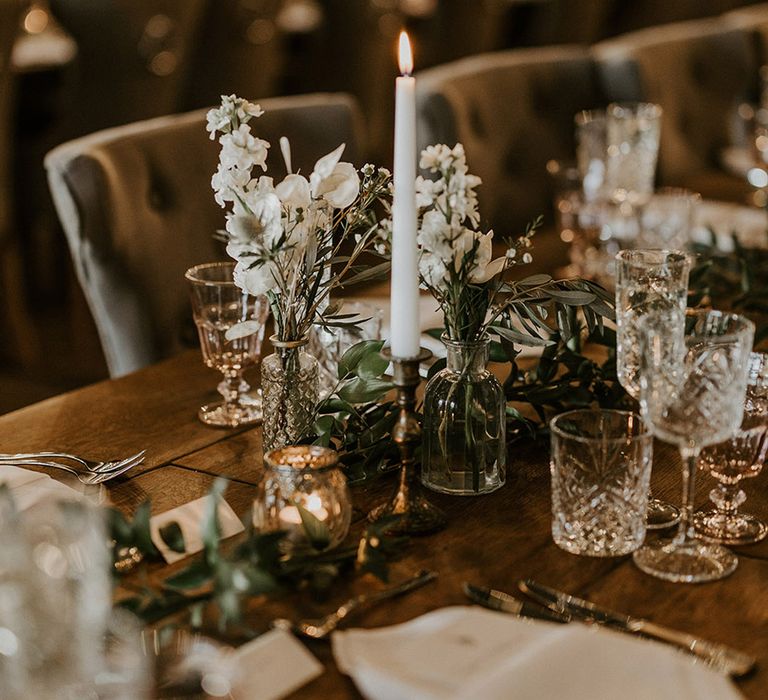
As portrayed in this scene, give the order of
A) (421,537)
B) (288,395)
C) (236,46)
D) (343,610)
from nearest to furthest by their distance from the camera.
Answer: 1. (343,610)
2. (421,537)
3. (288,395)
4. (236,46)

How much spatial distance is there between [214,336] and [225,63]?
2.76 meters

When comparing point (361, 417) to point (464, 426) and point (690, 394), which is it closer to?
point (464, 426)

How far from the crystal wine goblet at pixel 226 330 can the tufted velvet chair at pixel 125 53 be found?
2217mm

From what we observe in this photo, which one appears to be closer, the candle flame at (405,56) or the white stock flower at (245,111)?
the candle flame at (405,56)

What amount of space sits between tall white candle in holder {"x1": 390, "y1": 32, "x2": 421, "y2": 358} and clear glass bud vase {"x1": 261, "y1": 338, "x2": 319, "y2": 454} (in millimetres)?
193

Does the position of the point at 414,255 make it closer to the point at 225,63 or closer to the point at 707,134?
the point at 707,134

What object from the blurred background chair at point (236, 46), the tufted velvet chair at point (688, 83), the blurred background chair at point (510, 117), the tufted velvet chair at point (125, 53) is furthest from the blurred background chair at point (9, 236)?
the tufted velvet chair at point (688, 83)

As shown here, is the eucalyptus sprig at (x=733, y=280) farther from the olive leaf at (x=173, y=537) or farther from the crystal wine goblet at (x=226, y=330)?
the olive leaf at (x=173, y=537)

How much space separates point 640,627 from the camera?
814 mm

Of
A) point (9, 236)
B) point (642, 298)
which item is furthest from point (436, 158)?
point (9, 236)

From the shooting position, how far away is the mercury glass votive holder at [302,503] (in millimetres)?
883

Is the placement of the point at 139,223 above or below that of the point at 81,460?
above

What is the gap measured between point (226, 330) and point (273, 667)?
539mm

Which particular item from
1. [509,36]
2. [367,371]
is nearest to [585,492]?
[367,371]
